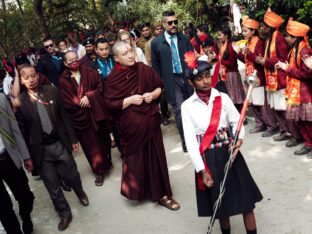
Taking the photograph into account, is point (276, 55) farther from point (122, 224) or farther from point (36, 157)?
point (36, 157)

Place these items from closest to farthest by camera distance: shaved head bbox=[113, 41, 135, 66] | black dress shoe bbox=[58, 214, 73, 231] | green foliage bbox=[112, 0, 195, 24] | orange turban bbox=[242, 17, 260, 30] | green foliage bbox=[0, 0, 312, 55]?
1. shaved head bbox=[113, 41, 135, 66]
2. black dress shoe bbox=[58, 214, 73, 231]
3. orange turban bbox=[242, 17, 260, 30]
4. green foliage bbox=[112, 0, 195, 24]
5. green foliage bbox=[0, 0, 312, 55]

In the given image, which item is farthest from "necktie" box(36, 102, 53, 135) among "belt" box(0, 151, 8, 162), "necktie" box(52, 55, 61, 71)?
"necktie" box(52, 55, 61, 71)

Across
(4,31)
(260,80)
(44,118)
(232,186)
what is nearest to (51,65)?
(44,118)

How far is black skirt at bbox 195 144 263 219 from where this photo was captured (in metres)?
2.93

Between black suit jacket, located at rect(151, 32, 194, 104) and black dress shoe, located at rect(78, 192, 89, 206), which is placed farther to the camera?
black suit jacket, located at rect(151, 32, 194, 104)

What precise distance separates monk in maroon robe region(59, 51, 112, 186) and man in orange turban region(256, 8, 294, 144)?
7.43 ft

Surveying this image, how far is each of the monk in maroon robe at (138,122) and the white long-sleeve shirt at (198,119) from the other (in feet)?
4.09

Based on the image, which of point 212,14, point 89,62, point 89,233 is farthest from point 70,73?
point 212,14

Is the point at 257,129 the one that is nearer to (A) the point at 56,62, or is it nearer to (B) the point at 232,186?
(B) the point at 232,186

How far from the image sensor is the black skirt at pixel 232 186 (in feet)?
9.60

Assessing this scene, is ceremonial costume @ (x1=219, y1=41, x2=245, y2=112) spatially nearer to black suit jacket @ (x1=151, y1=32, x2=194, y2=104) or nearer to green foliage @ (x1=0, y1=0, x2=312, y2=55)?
black suit jacket @ (x1=151, y1=32, x2=194, y2=104)

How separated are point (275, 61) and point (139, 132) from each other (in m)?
2.04

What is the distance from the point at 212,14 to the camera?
14812 millimetres

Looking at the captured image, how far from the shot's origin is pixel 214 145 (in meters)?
2.98
